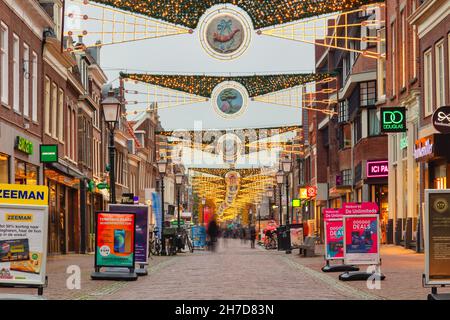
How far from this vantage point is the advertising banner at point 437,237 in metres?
13.4

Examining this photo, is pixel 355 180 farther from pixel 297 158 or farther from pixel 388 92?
pixel 297 158

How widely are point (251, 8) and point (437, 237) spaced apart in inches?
789

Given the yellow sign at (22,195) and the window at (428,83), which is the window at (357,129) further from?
the yellow sign at (22,195)

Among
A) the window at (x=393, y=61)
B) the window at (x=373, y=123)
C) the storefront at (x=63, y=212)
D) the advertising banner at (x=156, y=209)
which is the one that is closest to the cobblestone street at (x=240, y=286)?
the storefront at (x=63, y=212)

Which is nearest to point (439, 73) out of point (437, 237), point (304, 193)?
point (437, 237)

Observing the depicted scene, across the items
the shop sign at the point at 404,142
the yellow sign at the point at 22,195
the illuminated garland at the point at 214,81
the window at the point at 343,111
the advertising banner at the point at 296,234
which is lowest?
the advertising banner at the point at 296,234

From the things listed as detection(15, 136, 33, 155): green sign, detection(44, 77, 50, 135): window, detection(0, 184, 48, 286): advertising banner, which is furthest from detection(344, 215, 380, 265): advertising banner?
detection(44, 77, 50, 135): window

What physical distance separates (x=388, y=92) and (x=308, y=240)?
394 inches

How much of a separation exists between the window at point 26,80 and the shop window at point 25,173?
→ 5.98ft

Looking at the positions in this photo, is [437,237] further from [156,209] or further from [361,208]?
[156,209]

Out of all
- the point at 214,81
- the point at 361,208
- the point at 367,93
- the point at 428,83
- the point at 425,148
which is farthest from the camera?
the point at 367,93

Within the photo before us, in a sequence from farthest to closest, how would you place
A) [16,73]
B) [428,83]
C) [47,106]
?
1. [47,106]
2. [428,83]
3. [16,73]

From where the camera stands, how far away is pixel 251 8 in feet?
106

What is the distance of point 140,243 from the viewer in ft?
75.8
